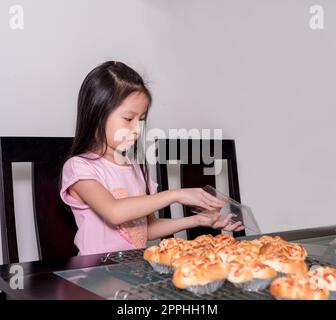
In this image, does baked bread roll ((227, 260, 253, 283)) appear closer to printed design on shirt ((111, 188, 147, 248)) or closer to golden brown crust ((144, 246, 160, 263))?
golden brown crust ((144, 246, 160, 263))

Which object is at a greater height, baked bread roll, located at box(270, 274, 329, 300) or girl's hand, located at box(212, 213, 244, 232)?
baked bread roll, located at box(270, 274, 329, 300)

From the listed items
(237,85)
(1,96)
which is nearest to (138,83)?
(1,96)

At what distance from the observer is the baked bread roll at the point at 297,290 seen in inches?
25.2

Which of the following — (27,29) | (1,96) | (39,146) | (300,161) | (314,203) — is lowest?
(314,203)

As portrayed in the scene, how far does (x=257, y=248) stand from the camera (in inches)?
33.8

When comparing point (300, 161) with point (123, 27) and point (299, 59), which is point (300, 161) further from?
point (123, 27)

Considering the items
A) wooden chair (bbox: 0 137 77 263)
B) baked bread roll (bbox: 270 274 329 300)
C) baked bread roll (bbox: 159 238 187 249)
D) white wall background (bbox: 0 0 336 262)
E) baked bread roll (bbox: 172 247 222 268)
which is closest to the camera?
baked bread roll (bbox: 270 274 329 300)

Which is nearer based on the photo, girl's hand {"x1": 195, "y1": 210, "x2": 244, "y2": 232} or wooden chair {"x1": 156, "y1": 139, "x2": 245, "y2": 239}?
girl's hand {"x1": 195, "y1": 210, "x2": 244, "y2": 232}

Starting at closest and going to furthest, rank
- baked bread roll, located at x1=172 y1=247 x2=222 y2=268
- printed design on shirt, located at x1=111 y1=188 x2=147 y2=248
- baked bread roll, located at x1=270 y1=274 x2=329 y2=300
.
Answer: baked bread roll, located at x1=270 y1=274 x2=329 y2=300, baked bread roll, located at x1=172 y1=247 x2=222 y2=268, printed design on shirt, located at x1=111 y1=188 x2=147 y2=248

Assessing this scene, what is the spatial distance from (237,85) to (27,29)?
2.86 feet

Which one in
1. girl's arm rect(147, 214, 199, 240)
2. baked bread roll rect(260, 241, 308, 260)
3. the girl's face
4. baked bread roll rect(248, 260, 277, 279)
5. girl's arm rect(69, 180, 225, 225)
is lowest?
girl's arm rect(147, 214, 199, 240)

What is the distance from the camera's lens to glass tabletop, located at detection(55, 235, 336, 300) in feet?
2.21

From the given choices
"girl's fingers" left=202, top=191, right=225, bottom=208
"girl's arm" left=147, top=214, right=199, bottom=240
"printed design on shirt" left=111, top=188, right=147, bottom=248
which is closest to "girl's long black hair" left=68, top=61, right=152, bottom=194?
→ "printed design on shirt" left=111, top=188, right=147, bottom=248

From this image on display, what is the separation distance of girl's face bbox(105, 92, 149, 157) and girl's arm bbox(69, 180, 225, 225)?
137mm
